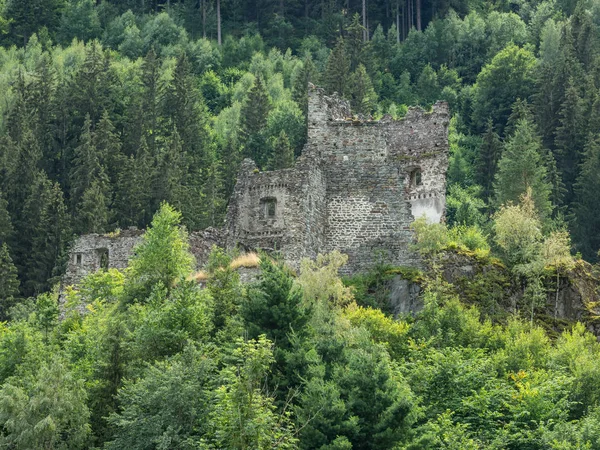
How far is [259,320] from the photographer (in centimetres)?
6144

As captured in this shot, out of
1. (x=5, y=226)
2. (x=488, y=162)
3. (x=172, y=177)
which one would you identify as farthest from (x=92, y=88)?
(x=488, y=162)

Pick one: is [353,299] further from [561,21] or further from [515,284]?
[561,21]

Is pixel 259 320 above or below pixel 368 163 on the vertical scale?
below

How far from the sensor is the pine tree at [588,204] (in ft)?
332

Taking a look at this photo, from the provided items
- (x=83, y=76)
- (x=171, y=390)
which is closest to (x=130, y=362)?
(x=171, y=390)

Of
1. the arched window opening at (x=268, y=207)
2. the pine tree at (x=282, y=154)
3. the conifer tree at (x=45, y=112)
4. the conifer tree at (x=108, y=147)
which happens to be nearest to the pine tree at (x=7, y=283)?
the conifer tree at (x=108, y=147)

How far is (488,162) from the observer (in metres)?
111

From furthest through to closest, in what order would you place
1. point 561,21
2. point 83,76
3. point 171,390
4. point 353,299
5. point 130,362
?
point 561,21, point 83,76, point 353,299, point 130,362, point 171,390

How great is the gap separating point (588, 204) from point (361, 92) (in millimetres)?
21408

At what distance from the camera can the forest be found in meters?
58.9

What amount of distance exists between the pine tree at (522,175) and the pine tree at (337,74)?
21.3m

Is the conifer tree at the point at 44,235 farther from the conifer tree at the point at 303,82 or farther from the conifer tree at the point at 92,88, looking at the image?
the conifer tree at the point at 303,82

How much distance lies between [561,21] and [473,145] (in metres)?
25.9

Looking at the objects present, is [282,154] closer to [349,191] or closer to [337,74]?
[337,74]
